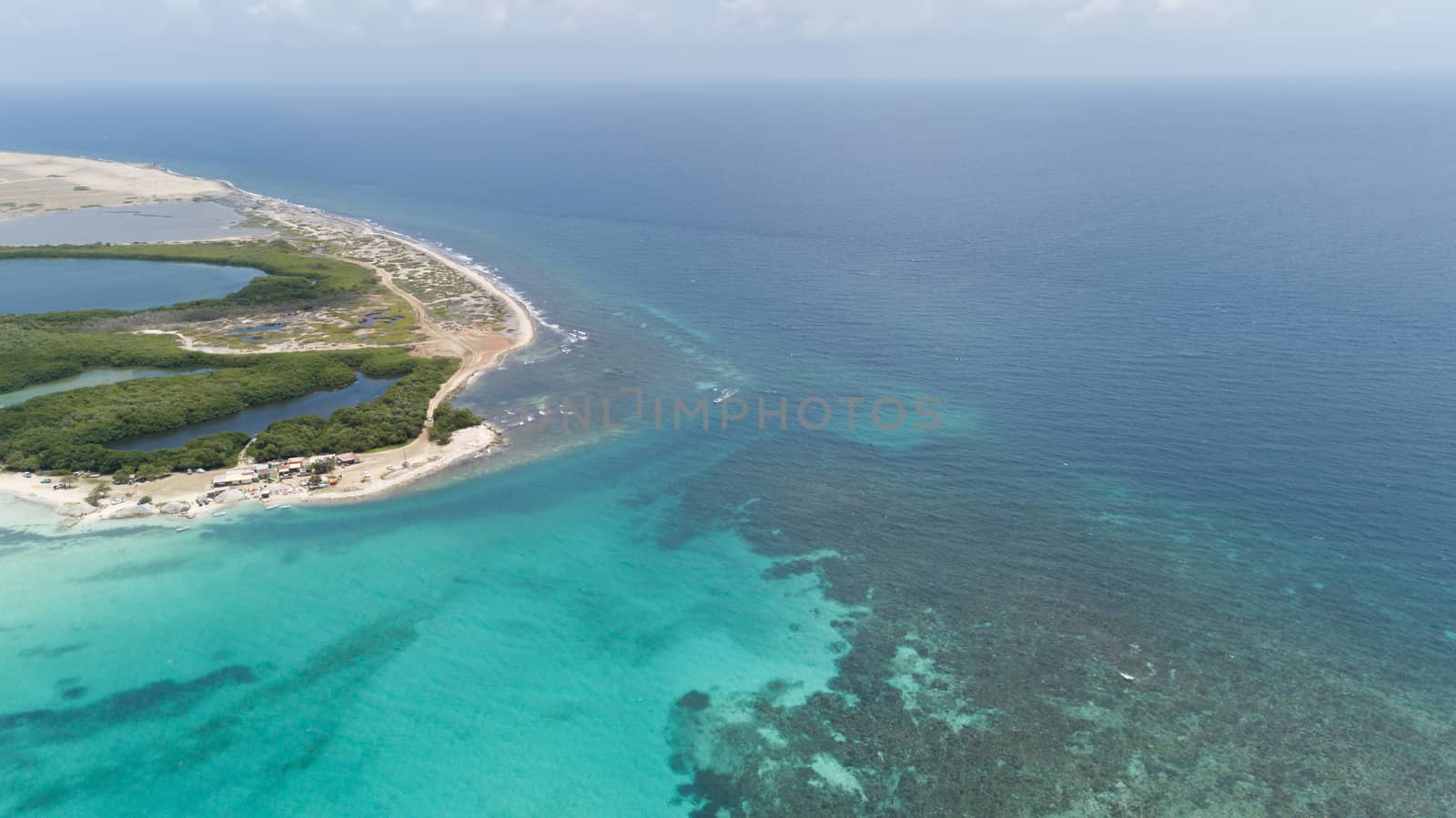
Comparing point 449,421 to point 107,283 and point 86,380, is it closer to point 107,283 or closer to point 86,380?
point 86,380

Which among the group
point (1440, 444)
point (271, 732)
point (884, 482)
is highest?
point (1440, 444)

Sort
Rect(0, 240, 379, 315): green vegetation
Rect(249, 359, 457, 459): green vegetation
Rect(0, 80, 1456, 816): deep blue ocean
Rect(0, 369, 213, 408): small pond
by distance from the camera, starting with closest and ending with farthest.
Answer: Rect(0, 80, 1456, 816): deep blue ocean
Rect(249, 359, 457, 459): green vegetation
Rect(0, 369, 213, 408): small pond
Rect(0, 240, 379, 315): green vegetation

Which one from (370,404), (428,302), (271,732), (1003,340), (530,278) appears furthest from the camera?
(530,278)

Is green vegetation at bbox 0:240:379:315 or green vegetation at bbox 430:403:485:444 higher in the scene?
green vegetation at bbox 0:240:379:315

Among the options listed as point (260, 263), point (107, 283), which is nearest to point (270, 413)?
point (260, 263)

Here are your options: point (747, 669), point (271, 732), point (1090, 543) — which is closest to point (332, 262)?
point (271, 732)

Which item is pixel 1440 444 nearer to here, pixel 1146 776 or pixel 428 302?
pixel 1146 776

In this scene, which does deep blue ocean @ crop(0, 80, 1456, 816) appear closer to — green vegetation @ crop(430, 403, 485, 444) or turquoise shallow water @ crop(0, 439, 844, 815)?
turquoise shallow water @ crop(0, 439, 844, 815)

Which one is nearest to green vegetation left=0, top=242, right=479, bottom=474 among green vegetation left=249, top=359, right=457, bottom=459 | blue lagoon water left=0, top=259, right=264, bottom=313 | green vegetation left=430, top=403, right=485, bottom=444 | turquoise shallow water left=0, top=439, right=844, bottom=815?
green vegetation left=249, top=359, right=457, bottom=459
